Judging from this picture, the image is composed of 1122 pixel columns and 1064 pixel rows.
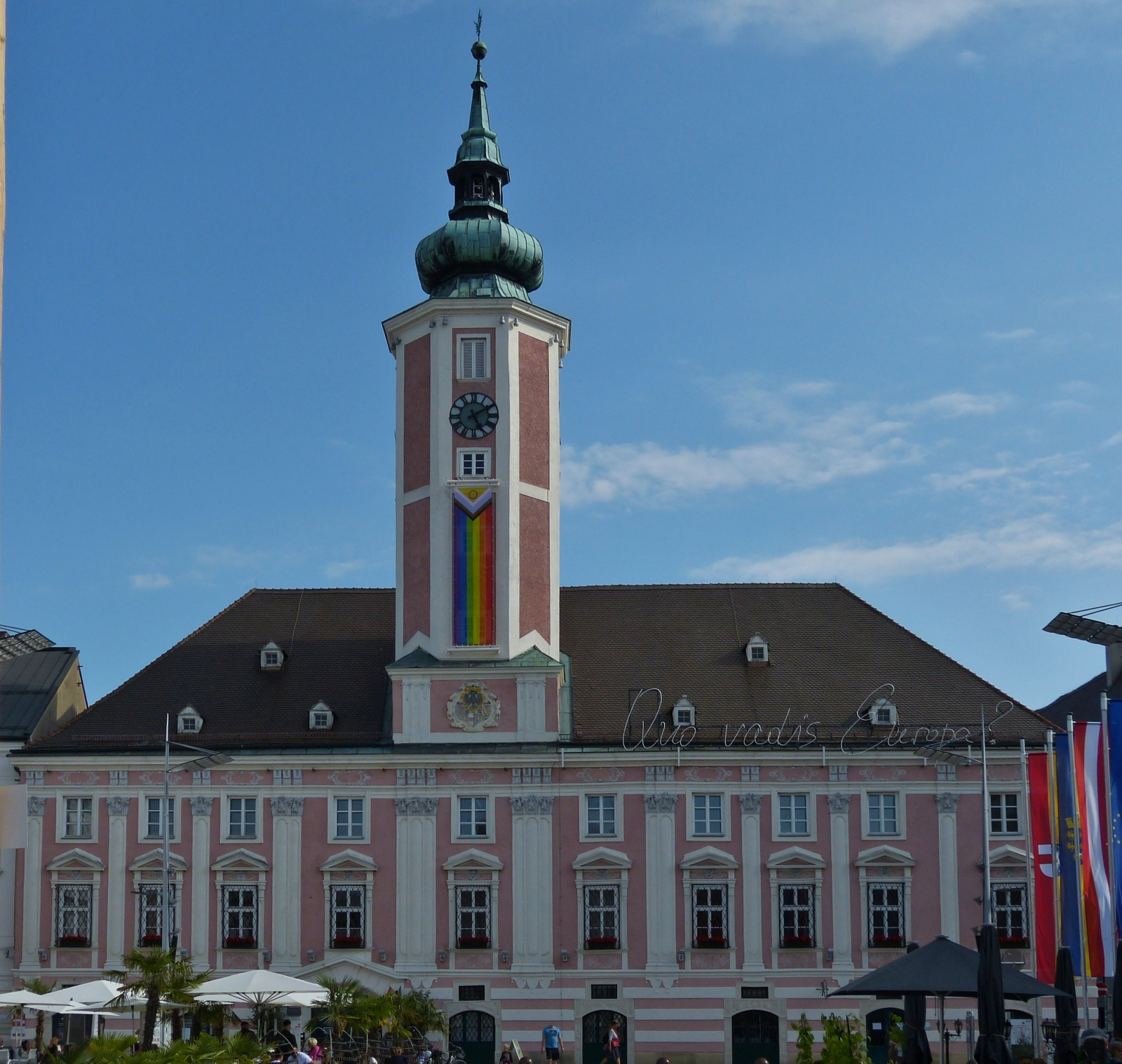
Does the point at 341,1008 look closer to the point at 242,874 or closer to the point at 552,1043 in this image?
the point at 552,1043

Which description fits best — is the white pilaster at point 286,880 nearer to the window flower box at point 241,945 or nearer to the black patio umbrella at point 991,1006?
the window flower box at point 241,945

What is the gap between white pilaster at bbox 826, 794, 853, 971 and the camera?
144ft

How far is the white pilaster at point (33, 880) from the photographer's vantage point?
4406cm

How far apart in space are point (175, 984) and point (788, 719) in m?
21.2

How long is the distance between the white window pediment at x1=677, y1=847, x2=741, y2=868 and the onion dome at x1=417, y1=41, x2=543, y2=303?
1764cm

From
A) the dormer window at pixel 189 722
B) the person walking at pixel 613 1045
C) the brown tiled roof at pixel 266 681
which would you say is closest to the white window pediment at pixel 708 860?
the person walking at pixel 613 1045

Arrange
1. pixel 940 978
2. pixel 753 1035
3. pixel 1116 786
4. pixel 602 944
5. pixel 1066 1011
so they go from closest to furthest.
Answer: pixel 940 978 < pixel 1066 1011 < pixel 1116 786 < pixel 753 1035 < pixel 602 944

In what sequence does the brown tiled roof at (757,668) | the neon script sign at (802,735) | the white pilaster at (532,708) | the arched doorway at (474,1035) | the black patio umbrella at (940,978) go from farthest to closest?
the brown tiled roof at (757,668), the white pilaster at (532,708), the neon script sign at (802,735), the arched doorway at (474,1035), the black patio umbrella at (940,978)

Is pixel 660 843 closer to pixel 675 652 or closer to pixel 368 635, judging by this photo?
pixel 675 652

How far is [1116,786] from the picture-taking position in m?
25.1

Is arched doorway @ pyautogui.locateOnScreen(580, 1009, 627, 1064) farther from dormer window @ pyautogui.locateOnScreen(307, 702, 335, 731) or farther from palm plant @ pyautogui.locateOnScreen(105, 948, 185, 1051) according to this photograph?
palm plant @ pyautogui.locateOnScreen(105, 948, 185, 1051)

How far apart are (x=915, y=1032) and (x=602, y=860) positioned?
23.5 metres

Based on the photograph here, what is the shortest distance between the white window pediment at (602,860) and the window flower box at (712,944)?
290 centimetres

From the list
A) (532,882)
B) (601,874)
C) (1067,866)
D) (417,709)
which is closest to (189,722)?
(417,709)
